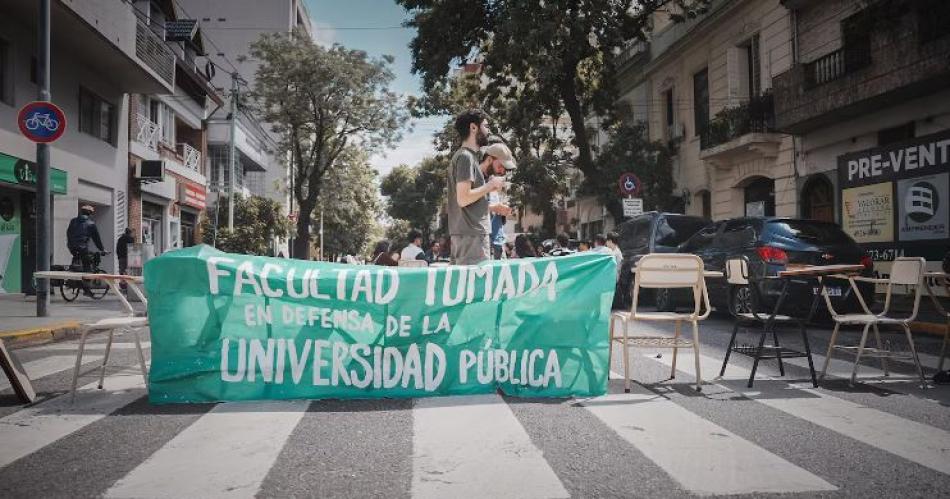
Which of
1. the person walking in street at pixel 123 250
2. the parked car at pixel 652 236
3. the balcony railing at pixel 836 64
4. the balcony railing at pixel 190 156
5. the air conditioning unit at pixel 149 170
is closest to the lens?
the parked car at pixel 652 236

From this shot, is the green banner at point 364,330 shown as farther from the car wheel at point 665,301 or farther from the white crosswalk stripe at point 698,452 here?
the car wheel at point 665,301

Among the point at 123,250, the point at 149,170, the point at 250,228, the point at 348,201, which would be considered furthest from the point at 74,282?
the point at 348,201

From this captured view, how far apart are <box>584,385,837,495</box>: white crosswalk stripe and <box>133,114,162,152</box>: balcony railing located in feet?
75.1

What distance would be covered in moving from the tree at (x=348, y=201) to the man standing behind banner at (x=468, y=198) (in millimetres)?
31626

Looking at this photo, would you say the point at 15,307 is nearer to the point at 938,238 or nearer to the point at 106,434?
the point at 106,434

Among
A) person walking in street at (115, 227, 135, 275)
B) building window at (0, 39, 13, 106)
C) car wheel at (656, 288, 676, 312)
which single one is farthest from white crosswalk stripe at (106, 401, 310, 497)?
building window at (0, 39, 13, 106)

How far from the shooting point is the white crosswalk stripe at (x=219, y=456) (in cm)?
294

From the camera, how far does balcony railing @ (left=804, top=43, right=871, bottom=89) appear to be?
15914 mm

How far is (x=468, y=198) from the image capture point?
5004 mm

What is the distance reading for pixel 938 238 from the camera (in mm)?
13641

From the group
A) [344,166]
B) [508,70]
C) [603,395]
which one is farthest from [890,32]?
[344,166]

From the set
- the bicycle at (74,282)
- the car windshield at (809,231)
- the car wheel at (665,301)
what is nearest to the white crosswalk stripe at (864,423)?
the car windshield at (809,231)

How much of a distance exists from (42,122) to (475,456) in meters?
9.92

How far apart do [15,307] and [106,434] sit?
33.7ft
